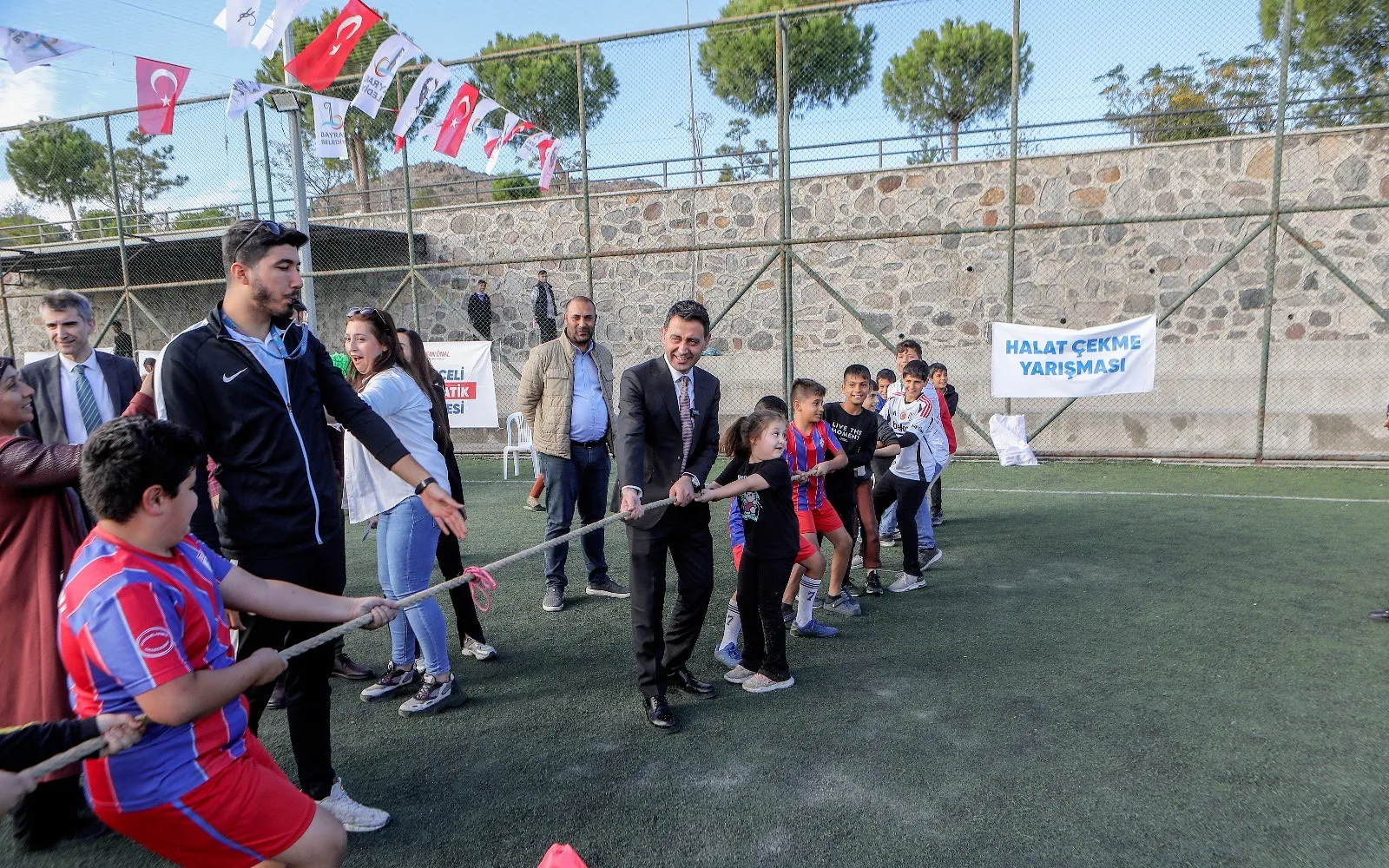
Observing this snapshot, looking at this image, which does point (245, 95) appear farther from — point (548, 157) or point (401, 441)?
point (401, 441)


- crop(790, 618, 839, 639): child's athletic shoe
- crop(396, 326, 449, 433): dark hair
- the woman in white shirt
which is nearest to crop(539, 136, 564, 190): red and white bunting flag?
crop(396, 326, 449, 433): dark hair

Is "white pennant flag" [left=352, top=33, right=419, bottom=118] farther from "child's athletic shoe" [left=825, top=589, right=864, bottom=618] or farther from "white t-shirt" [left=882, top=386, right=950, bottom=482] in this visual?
"child's athletic shoe" [left=825, top=589, right=864, bottom=618]

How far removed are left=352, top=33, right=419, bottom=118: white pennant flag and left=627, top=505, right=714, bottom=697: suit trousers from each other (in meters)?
6.61

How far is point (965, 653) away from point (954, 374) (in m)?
7.38

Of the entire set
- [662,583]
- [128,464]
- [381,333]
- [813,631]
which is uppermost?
[381,333]

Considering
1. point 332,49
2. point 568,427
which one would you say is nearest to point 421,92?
point 332,49

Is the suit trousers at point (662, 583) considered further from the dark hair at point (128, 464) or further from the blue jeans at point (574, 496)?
the dark hair at point (128, 464)

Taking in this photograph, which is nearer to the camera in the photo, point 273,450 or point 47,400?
point 273,450

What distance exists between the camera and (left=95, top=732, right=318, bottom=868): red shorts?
67.2 inches

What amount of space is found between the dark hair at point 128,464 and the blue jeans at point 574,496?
3.31 meters

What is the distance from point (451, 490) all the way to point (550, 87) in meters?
9.15

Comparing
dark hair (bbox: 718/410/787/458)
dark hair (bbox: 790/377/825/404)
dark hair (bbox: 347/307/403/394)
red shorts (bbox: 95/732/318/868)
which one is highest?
dark hair (bbox: 347/307/403/394)

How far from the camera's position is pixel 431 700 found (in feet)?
12.2

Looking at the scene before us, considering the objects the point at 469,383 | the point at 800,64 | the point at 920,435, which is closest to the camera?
the point at 920,435
